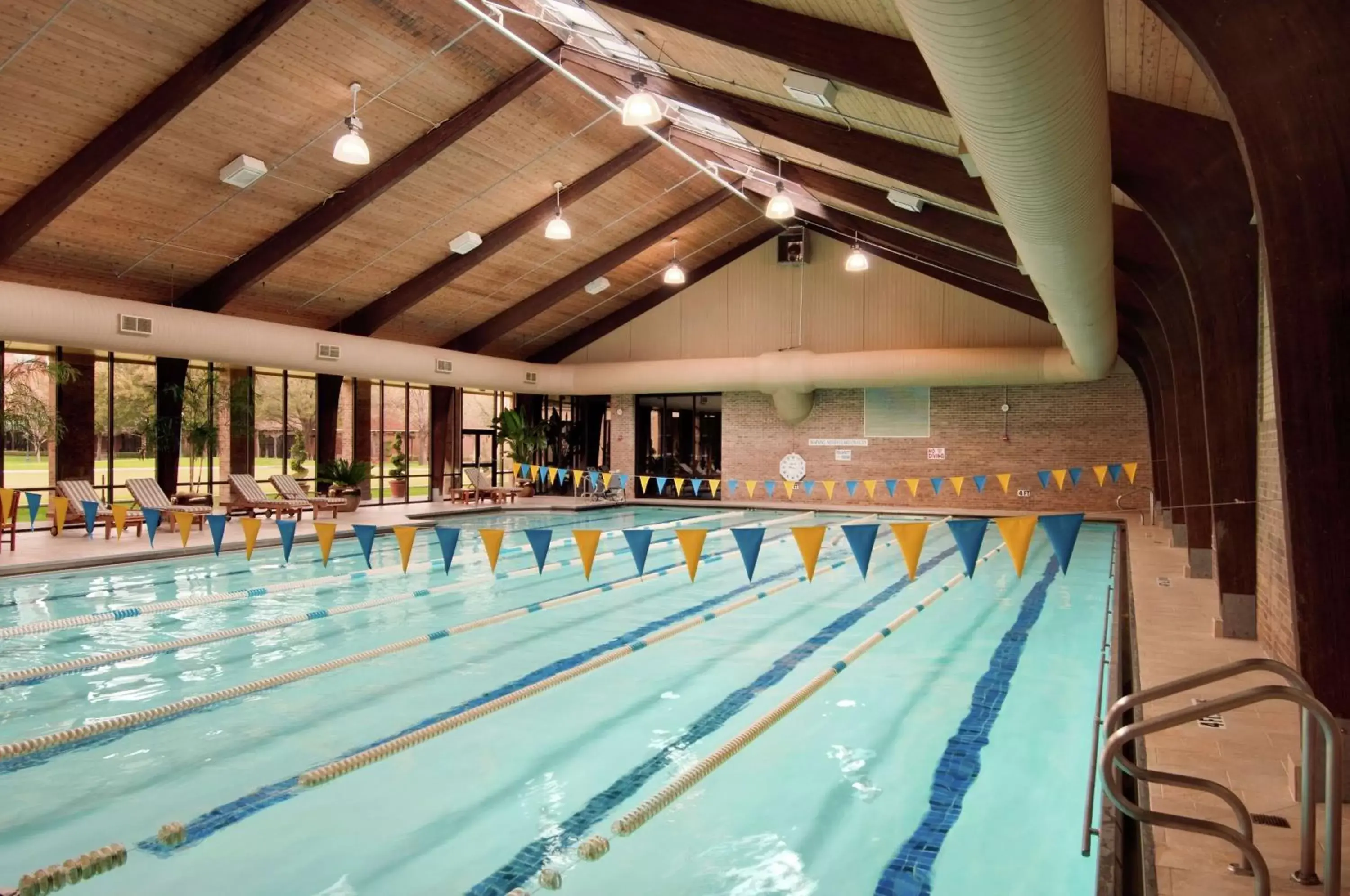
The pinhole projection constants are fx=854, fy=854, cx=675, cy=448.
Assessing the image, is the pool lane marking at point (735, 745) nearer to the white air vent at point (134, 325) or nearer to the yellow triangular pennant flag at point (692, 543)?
the yellow triangular pennant flag at point (692, 543)

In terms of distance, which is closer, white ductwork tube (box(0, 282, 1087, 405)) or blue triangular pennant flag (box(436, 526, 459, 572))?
blue triangular pennant flag (box(436, 526, 459, 572))

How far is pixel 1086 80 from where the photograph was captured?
2535 millimetres

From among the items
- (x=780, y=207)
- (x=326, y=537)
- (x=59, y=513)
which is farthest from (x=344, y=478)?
(x=780, y=207)

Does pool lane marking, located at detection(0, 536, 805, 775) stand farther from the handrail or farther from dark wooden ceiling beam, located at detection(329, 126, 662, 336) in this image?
dark wooden ceiling beam, located at detection(329, 126, 662, 336)

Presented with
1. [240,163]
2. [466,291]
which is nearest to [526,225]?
[466,291]

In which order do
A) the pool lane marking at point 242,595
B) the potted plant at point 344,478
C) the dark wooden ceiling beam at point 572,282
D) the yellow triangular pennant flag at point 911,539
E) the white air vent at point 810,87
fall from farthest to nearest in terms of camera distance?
the dark wooden ceiling beam at point 572,282 < the potted plant at point 344,478 < the pool lane marking at point 242,595 < the white air vent at point 810,87 < the yellow triangular pennant flag at point 911,539

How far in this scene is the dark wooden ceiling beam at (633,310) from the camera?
1941 centimetres

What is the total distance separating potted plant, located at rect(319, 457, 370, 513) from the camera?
15453 millimetres

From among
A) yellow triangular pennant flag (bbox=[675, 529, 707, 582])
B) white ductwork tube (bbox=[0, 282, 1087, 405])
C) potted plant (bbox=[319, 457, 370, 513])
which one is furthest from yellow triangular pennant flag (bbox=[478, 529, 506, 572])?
potted plant (bbox=[319, 457, 370, 513])

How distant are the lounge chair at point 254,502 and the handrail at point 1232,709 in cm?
1301

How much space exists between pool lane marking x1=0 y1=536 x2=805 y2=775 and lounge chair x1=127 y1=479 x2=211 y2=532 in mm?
6396

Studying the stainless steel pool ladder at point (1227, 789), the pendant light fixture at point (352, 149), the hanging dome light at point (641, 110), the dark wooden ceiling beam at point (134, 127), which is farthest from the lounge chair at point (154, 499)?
the stainless steel pool ladder at point (1227, 789)

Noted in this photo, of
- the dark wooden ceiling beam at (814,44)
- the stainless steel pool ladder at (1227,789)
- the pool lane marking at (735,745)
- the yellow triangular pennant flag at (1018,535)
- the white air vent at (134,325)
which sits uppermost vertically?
the dark wooden ceiling beam at (814,44)

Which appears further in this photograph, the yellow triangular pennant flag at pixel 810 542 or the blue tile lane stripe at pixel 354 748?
the yellow triangular pennant flag at pixel 810 542
